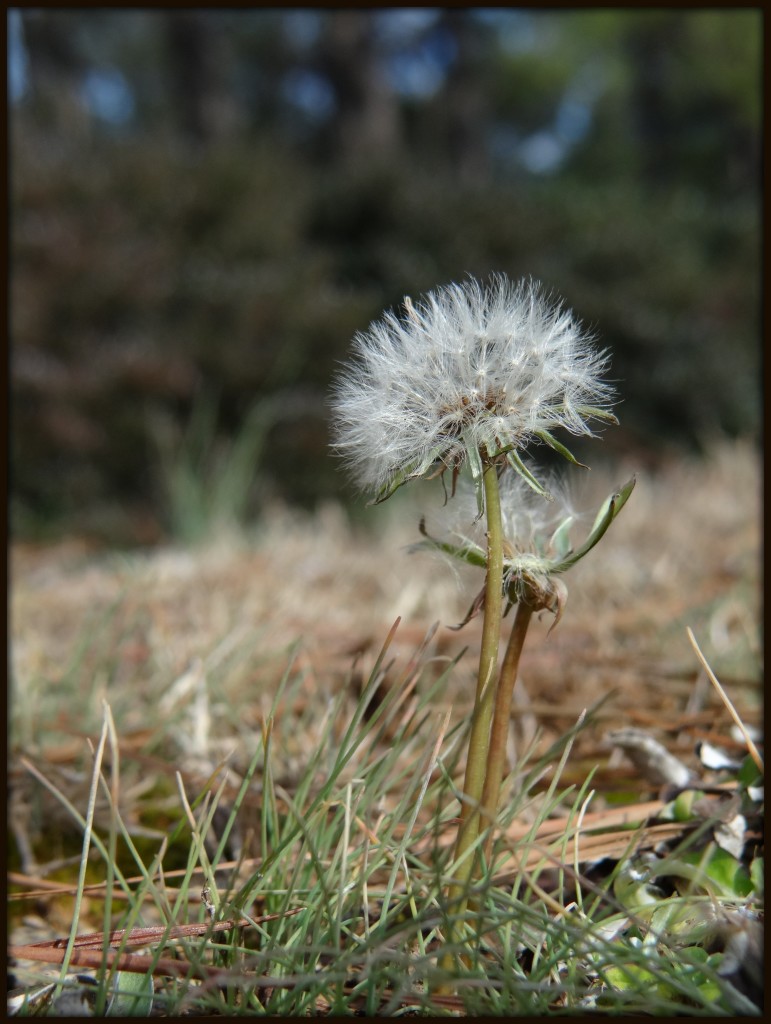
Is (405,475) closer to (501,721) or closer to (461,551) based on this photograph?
(461,551)

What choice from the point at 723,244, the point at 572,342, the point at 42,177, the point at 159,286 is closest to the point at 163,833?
the point at 572,342

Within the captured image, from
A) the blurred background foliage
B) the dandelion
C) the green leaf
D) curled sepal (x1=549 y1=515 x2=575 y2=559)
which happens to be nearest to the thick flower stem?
the dandelion

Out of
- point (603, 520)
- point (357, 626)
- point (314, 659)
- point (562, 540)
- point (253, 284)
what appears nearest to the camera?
point (603, 520)

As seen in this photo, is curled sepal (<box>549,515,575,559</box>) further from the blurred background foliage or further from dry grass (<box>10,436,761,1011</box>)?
the blurred background foliage

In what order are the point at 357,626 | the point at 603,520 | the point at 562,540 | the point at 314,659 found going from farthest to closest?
1. the point at 357,626
2. the point at 314,659
3. the point at 562,540
4. the point at 603,520

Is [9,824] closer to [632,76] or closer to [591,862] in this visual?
[591,862]

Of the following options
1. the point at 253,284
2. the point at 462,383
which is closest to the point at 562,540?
the point at 462,383

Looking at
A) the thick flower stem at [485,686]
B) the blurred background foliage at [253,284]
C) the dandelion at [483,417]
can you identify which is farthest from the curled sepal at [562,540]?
the blurred background foliage at [253,284]
